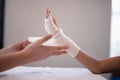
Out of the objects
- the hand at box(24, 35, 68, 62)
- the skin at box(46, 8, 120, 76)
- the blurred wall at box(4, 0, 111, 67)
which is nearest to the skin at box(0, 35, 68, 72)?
the hand at box(24, 35, 68, 62)

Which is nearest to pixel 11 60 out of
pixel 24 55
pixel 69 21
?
pixel 24 55

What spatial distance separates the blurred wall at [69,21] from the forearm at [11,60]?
1016 mm

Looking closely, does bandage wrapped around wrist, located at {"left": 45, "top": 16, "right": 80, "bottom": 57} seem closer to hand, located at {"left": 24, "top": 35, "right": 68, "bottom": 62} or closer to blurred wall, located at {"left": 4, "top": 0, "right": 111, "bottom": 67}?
hand, located at {"left": 24, "top": 35, "right": 68, "bottom": 62}

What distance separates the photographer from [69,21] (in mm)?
1890

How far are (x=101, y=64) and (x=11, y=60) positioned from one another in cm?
51

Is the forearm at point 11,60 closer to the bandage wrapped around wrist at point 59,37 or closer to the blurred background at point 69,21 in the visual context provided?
the bandage wrapped around wrist at point 59,37

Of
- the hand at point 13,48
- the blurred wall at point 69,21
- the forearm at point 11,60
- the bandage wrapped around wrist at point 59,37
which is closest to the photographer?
the forearm at point 11,60

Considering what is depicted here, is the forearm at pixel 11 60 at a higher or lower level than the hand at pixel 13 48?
higher

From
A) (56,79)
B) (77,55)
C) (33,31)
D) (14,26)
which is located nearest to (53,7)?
(33,31)

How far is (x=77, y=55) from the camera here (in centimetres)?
103

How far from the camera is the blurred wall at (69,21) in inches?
74.0

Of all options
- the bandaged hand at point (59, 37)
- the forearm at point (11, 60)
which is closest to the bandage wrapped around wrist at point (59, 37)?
the bandaged hand at point (59, 37)

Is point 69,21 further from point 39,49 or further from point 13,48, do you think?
point 39,49

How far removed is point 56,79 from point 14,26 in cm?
115
